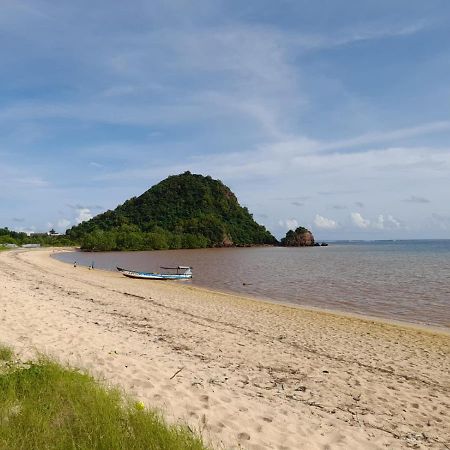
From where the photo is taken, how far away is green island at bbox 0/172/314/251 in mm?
134375

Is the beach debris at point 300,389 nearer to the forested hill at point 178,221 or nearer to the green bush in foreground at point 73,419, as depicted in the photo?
the green bush in foreground at point 73,419

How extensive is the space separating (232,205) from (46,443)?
19551cm

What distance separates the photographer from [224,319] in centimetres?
1702

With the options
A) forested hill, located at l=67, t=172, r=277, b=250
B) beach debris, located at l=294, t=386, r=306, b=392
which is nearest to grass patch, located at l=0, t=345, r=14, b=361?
beach debris, located at l=294, t=386, r=306, b=392

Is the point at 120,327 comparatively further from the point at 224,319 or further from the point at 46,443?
the point at 46,443

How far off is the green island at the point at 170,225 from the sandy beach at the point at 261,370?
11436cm

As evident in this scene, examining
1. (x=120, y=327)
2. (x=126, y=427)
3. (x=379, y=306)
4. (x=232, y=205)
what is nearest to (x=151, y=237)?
(x=232, y=205)

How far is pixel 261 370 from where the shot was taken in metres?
9.47

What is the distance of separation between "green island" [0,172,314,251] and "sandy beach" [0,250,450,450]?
114 m

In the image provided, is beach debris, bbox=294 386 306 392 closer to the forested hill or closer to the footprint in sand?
Answer: the footprint in sand

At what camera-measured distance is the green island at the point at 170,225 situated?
134 m

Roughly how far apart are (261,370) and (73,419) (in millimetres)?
5495

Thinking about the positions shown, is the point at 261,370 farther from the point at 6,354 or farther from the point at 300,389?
the point at 6,354

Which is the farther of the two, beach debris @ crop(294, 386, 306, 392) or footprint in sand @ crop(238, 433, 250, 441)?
beach debris @ crop(294, 386, 306, 392)
